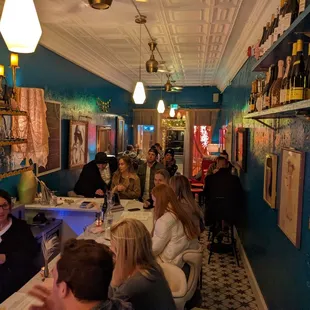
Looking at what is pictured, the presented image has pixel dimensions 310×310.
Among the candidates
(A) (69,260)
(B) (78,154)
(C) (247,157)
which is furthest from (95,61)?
(A) (69,260)

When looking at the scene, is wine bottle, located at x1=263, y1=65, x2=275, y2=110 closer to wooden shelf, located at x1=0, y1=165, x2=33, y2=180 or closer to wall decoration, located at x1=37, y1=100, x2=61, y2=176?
wooden shelf, located at x1=0, y1=165, x2=33, y2=180

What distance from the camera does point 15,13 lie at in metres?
1.99

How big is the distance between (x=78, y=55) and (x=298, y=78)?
446cm

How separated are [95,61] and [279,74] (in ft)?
15.6

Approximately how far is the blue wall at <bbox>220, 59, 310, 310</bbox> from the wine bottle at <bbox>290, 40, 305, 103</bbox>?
1.07 ft

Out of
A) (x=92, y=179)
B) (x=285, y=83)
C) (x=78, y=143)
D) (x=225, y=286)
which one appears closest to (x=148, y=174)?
(x=92, y=179)

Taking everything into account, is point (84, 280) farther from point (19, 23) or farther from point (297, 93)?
point (19, 23)

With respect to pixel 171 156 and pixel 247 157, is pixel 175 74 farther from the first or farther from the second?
pixel 247 157

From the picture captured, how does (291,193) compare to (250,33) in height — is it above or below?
below

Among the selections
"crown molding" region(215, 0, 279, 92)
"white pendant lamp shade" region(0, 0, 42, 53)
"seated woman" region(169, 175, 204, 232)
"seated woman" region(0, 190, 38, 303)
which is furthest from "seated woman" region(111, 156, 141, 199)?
"white pendant lamp shade" region(0, 0, 42, 53)

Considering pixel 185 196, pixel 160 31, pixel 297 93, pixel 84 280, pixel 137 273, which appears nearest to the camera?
pixel 84 280

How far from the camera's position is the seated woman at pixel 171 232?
2.86 metres

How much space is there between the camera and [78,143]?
586 centimetres

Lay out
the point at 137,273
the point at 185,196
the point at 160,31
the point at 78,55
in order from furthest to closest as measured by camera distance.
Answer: the point at 78,55
the point at 160,31
the point at 185,196
the point at 137,273
